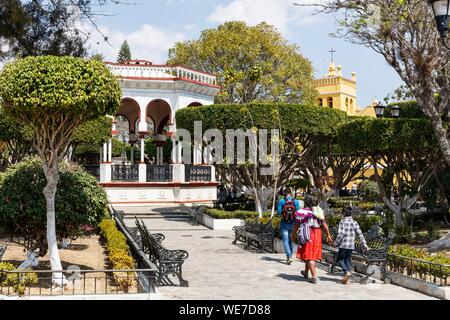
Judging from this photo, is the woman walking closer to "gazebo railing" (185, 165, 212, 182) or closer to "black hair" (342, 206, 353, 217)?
"black hair" (342, 206, 353, 217)

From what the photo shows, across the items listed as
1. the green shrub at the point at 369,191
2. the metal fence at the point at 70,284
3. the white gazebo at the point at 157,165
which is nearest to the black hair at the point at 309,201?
the metal fence at the point at 70,284

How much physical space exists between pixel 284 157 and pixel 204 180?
32.9 ft

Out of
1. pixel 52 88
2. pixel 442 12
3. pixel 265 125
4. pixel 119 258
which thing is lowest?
pixel 119 258

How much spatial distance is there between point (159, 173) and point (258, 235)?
17.9 meters

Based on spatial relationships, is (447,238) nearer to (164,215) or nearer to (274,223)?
(274,223)

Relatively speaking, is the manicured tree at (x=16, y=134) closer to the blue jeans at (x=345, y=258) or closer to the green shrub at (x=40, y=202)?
the green shrub at (x=40, y=202)

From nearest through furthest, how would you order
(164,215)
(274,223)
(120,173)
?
Answer: 1. (274,223)
2. (164,215)
3. (120,173)

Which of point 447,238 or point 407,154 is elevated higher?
point 407,154

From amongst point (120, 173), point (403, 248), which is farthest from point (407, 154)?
point (120, 173)

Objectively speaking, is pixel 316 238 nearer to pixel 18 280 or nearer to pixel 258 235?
pixel 258 235

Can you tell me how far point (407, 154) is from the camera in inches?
837

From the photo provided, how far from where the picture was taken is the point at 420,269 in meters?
10.5

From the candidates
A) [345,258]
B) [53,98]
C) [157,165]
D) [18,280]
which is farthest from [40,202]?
[157,165]

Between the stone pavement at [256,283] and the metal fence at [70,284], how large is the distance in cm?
60
